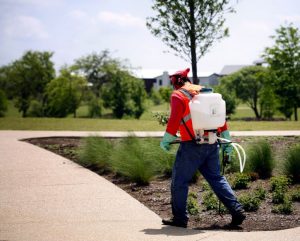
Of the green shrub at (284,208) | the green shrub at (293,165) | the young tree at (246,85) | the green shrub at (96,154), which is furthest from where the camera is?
the young tree at (246,85)

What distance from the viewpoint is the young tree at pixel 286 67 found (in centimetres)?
3522

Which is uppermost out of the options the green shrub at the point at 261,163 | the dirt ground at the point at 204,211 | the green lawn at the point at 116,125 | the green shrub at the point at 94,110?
the green shrub at the point at 94,110

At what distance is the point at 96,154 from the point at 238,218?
5.13m

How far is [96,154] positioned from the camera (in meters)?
10.1

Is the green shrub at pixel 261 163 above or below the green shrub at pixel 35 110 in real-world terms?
below

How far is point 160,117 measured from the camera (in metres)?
9.72

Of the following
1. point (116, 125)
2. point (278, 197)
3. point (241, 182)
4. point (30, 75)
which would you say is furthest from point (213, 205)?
point (30, 75)

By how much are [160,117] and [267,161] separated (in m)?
2.39

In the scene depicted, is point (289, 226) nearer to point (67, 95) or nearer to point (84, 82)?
point (67, 95)

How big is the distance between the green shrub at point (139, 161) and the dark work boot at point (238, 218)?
281cm

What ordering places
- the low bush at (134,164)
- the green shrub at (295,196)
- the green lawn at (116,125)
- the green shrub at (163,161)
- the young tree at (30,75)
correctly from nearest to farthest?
1. the green shrub at (295,196)
2. the low bush at (134,164)
3. the green shrub at (163,161)
4. the green lawn at (116,125)
5. the young tree at (30,75)

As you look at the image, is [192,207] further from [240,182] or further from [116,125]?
[116,125]

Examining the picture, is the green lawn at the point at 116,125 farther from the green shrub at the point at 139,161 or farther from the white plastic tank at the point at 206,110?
the white plastic tank at the point at 206,110

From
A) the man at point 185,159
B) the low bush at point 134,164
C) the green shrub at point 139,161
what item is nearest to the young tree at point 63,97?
the green shrub at point 139,161
